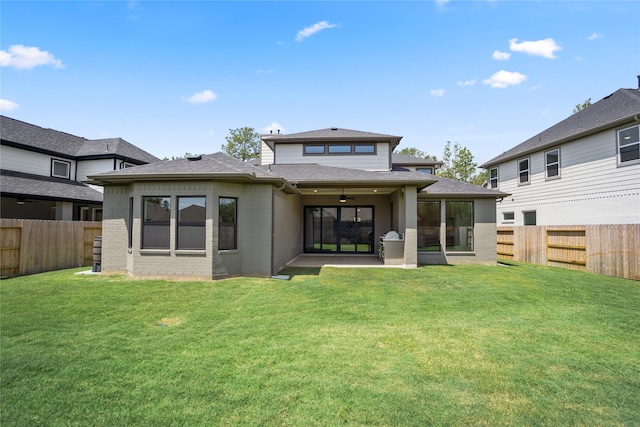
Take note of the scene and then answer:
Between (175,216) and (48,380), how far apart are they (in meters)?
5.54

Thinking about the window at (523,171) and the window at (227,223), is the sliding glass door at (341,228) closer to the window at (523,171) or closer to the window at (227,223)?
the window at (227,223)

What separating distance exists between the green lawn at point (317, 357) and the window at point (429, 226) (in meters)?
4.88

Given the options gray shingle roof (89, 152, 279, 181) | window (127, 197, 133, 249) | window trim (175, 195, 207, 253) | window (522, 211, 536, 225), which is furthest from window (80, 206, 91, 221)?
window (522, 211, 536, 225)

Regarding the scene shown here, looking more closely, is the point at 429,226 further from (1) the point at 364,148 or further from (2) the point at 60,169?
(2) the point at 60,169

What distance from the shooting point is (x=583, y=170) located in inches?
482

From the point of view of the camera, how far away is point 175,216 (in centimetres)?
827

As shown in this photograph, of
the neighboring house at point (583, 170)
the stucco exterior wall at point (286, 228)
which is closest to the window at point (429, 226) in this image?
the stucco exterior wall at point (286, 228)

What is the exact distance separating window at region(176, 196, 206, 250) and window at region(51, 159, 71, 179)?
44.8 feet

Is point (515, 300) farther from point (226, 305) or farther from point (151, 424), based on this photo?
point (151, 424)

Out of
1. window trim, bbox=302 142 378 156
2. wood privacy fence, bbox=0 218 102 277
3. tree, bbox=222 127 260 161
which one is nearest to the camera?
wood privacy fence, bbox=0 218 102 277

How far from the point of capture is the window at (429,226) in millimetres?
11883

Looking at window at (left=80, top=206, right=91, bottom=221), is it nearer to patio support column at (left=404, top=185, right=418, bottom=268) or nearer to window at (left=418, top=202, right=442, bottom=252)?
patio support column at (left=404, top=185, right=418, bottom=268)

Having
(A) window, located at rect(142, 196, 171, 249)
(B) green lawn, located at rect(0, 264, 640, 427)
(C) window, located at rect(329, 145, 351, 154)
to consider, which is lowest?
(B) green lawn, located at rect(0, 264, 640, 427)

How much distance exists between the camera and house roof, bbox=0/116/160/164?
15172 mm
